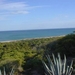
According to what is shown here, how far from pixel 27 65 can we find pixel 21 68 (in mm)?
679

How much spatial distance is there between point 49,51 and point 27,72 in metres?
3.59

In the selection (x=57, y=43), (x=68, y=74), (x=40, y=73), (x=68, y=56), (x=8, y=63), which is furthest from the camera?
(x=57, y=43)

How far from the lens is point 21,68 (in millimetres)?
16297

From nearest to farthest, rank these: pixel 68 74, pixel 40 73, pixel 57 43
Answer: pixel 68 74 → pixel 40 73 → pixel 57 43

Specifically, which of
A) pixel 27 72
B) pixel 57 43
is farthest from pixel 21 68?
pixel 57 43

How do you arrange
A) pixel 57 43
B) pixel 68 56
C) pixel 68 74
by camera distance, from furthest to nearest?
pixel 57 43, pixel 68 56, pixel 68 74

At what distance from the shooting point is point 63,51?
59.6 feet

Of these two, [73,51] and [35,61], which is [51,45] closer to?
[73,51]

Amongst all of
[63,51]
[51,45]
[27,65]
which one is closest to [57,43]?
[51,45]

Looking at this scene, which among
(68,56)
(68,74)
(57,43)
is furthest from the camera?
(57,43)

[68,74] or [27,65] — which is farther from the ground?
[68,74]

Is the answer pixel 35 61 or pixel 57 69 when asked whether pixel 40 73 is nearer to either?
pixel 35 61

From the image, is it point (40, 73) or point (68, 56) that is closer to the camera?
point (40, 73)

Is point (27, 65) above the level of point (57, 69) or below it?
below
